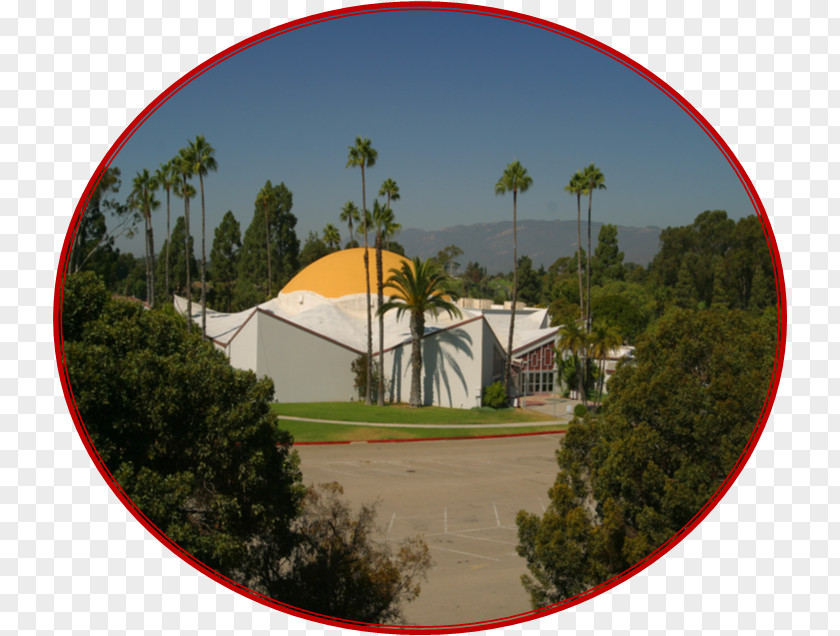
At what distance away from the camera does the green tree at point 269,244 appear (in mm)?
13359

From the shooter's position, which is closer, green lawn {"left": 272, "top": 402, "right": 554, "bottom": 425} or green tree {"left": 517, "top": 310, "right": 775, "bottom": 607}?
green tree {"left": 517, "top": 310, "right": 775, "bottom": 607}

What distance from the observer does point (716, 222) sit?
1017 cm

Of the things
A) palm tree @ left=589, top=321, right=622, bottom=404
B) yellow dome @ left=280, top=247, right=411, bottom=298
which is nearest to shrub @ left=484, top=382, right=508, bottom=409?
yellow dome @ left=280, top=247, right=411, bottom=298

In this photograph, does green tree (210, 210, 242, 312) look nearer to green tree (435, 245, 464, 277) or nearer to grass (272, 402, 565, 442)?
grass (272, 402, 565, 442)

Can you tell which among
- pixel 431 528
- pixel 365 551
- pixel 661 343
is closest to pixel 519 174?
pixel 661 343

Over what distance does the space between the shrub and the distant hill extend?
19.4 m

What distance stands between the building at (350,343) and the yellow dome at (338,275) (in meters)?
0.09

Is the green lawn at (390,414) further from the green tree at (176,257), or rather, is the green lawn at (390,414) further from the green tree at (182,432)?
the green tree at (176,257)

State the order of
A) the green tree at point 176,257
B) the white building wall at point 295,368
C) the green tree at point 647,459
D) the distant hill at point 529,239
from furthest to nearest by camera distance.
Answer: the white building wall at point 295,368 < the green tree at point 176,257 < the distant hill at point 529,239 < the green tree at point 647,459

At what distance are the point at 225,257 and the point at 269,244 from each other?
1.05m

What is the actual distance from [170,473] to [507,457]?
503 inches

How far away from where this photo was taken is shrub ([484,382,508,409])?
33.0 meters

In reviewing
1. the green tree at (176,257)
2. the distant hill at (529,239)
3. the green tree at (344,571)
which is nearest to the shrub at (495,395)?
the distant hill at (529,239)

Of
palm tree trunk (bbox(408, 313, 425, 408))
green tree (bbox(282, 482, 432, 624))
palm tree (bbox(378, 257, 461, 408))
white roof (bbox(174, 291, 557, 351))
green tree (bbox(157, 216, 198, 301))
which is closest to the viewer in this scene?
green tree (bbox(282, 482, 432, 624))
